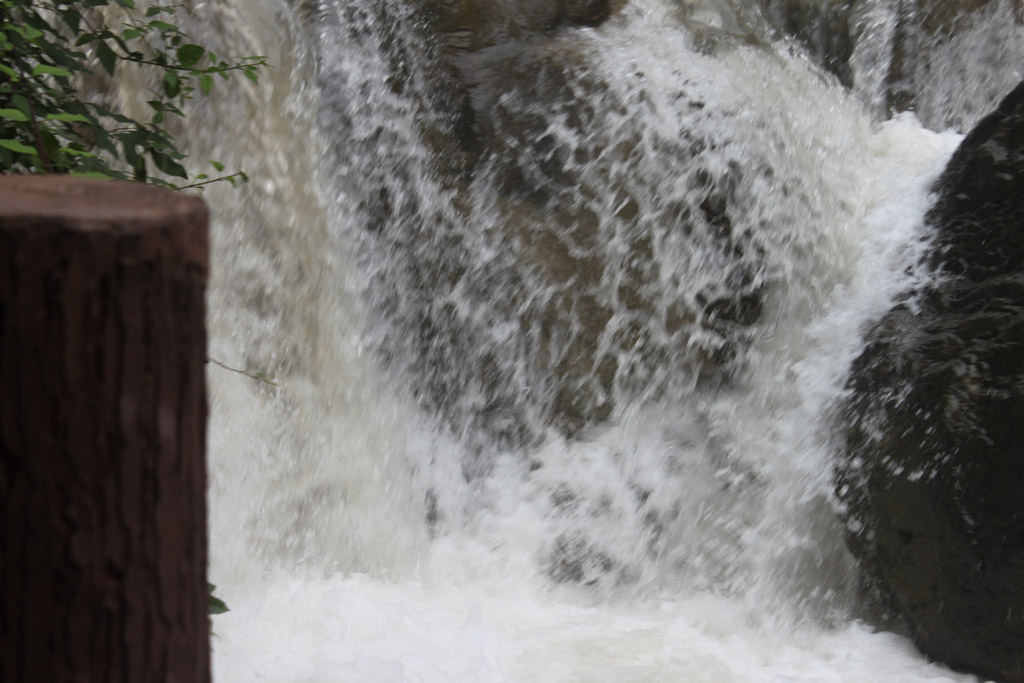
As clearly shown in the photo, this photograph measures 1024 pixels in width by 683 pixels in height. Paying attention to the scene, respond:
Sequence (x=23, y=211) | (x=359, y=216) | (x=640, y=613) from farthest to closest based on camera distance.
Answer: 1. (x=359, y=216)
2. (x=640, y=613)
3. (x=23, y=211)

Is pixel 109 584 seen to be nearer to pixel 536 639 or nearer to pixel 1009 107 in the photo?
pixel 536 639

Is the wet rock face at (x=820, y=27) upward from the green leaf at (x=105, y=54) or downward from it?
upward

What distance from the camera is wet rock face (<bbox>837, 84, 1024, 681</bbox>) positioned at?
9.87 feet

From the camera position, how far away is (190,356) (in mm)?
862

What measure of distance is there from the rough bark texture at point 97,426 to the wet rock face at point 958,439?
279cm

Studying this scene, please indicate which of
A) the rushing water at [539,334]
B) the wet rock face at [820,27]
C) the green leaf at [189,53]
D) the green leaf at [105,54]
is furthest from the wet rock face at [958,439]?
the green leaf at [105,54]

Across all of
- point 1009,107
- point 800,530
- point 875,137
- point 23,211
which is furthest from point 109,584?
point 875,137

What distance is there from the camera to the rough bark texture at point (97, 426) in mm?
779

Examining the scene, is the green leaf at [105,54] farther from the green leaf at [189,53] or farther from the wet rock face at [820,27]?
the wet rock face at [820,27]

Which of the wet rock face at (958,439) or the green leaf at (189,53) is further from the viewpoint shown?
the wet rock face at (958,439)

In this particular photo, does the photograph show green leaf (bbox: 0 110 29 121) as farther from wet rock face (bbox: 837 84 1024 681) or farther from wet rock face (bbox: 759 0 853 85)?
wet rock face (bbox: 759 0 853 85)

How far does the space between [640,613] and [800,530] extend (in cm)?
66

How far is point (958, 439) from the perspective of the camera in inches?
122

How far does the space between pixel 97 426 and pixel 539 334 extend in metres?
3.06
